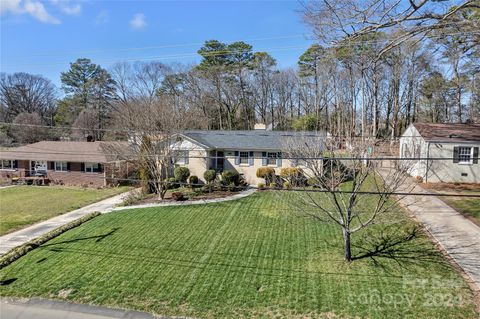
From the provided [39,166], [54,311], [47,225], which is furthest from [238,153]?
[39,166]

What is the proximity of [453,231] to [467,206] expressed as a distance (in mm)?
3628

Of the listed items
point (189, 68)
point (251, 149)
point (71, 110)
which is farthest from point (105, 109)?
point (251, 149)

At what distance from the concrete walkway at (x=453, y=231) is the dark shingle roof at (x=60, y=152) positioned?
2098 cm

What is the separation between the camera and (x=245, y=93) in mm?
42188

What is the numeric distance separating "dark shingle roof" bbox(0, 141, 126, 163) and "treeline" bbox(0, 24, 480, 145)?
2831 mm

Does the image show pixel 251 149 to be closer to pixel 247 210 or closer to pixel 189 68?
pixel 247 210

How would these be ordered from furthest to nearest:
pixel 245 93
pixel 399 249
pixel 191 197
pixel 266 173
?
pixel 245 93 → pixel 266 173 → pixel 191 197 → pixel 399 249

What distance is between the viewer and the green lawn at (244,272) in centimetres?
809

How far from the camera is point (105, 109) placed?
154 feet

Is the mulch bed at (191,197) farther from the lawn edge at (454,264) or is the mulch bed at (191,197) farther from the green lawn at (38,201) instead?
the lawn edge at (454,264)

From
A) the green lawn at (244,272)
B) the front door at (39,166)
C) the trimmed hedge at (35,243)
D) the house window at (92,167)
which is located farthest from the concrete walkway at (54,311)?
the front door at (39,166)

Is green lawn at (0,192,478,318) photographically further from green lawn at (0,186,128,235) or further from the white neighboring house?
the white neighboring house

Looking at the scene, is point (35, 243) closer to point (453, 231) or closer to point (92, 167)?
point (92, 167)

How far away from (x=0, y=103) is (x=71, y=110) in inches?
438
